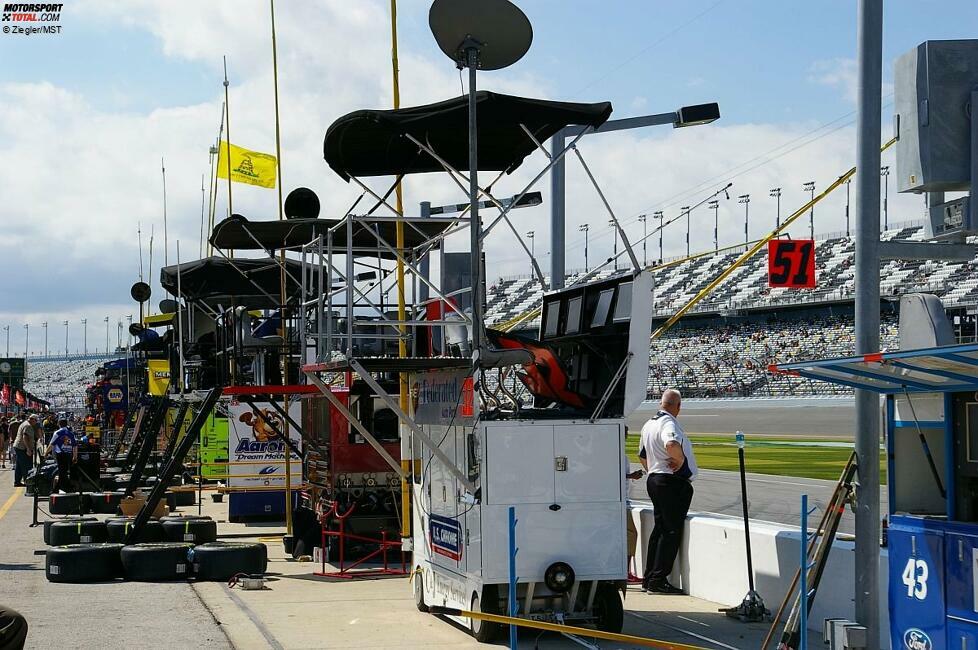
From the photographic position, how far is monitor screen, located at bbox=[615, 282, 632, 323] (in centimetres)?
1007

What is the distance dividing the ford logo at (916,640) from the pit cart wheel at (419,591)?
5224mm

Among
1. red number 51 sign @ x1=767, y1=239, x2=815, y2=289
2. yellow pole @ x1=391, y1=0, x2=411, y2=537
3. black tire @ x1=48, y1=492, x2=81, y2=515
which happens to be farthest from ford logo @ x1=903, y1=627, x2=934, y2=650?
black tire @ x1=48, y1=492, x2=81, y2=515

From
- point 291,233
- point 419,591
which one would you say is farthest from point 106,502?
point 419,591

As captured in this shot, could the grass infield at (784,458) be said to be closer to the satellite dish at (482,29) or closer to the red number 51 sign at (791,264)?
the red number 51 sign at (791,264)

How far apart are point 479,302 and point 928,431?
3.88 meters

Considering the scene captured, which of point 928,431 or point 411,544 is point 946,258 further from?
point 411,544

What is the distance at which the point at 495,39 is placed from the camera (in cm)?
1023

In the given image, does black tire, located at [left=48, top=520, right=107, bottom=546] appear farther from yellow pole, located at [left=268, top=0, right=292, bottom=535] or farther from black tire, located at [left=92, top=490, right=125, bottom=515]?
black tire, located at [left=92, top=490, right=125, bottom=515]

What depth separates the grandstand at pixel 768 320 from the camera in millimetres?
71938

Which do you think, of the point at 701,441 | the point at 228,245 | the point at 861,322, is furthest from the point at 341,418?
the point at 701,441

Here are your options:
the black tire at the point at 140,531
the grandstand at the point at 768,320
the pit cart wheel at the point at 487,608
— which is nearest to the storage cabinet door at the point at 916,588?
the pit cart wheel at the point at 487,608

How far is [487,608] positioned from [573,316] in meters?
2.99

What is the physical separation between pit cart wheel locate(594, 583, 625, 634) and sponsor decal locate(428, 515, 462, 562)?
1.24m

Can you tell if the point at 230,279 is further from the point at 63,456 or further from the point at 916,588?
the point at 916,588
